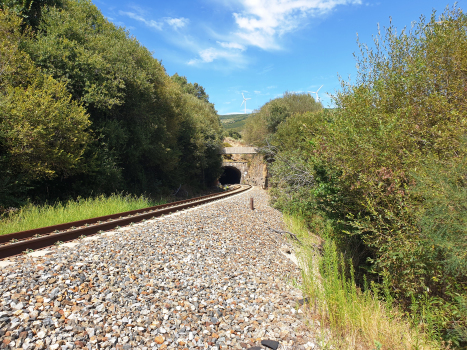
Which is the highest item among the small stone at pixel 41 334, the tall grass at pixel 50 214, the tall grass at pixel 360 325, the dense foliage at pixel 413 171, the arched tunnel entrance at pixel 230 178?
the dense foliage at pixel 413 171

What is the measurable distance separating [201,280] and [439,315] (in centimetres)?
433

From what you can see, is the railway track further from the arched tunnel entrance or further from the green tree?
the arched tunnel entrance

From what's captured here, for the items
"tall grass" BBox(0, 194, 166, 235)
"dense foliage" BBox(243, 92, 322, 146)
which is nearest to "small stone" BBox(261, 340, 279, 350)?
"tall grass" BBox(0, 194, 166, 235)

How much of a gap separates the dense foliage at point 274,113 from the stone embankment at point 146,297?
90.6ft

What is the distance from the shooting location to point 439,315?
14.6 ft

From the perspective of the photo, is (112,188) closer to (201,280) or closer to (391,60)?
(201,280)

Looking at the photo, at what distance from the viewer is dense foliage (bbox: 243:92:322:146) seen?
36.1m

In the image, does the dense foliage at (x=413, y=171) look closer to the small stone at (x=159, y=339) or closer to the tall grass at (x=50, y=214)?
the small stone at (x=159, y=339)

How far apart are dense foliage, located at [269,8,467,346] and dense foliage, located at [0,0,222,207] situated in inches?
413

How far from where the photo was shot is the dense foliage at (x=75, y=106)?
9711mm

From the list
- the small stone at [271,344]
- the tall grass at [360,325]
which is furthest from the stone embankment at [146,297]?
the tall grass at [360,325]

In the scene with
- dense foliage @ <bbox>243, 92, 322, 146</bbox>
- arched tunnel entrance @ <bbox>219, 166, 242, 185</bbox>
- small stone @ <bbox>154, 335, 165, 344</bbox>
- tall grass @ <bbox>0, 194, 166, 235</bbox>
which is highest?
dense foliage @ <bbox>243, 92, 322, 146</bbox>

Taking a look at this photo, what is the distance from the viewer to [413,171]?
490 cm

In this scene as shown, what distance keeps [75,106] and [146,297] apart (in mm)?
10893
